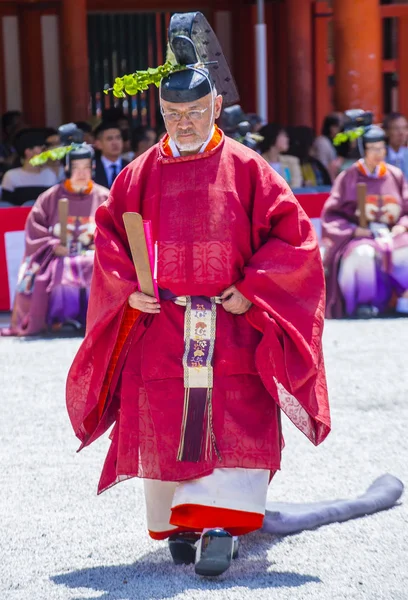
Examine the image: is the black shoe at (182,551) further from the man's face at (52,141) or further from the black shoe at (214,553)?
the man's face at (52,141)

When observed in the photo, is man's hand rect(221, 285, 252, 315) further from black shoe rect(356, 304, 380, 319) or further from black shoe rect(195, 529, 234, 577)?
black shoe rect(356, 304, 380, 319)

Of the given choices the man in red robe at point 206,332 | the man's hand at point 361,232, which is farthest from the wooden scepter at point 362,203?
the man in red robe at point 206,332

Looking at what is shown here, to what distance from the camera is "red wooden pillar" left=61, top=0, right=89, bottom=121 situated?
44.9ft

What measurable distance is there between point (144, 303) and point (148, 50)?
12373mm

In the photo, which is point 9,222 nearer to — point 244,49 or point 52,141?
point 52,141

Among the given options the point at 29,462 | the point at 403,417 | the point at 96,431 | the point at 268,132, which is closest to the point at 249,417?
the point at 96,431

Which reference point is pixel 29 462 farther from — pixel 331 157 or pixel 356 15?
pixel 356 15

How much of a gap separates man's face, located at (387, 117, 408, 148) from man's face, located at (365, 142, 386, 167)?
1.57 meters

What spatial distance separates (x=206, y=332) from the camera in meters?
3.47

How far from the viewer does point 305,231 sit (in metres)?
3.55

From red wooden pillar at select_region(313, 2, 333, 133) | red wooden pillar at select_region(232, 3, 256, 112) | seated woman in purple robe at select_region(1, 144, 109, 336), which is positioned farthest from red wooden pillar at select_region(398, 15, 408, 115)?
seated woman in purple robe at select_region(1, 144, 109, 336)

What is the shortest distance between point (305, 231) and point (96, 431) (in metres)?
0.86

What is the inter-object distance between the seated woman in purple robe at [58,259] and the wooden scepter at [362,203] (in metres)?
1.66

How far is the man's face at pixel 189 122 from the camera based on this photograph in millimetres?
3508
